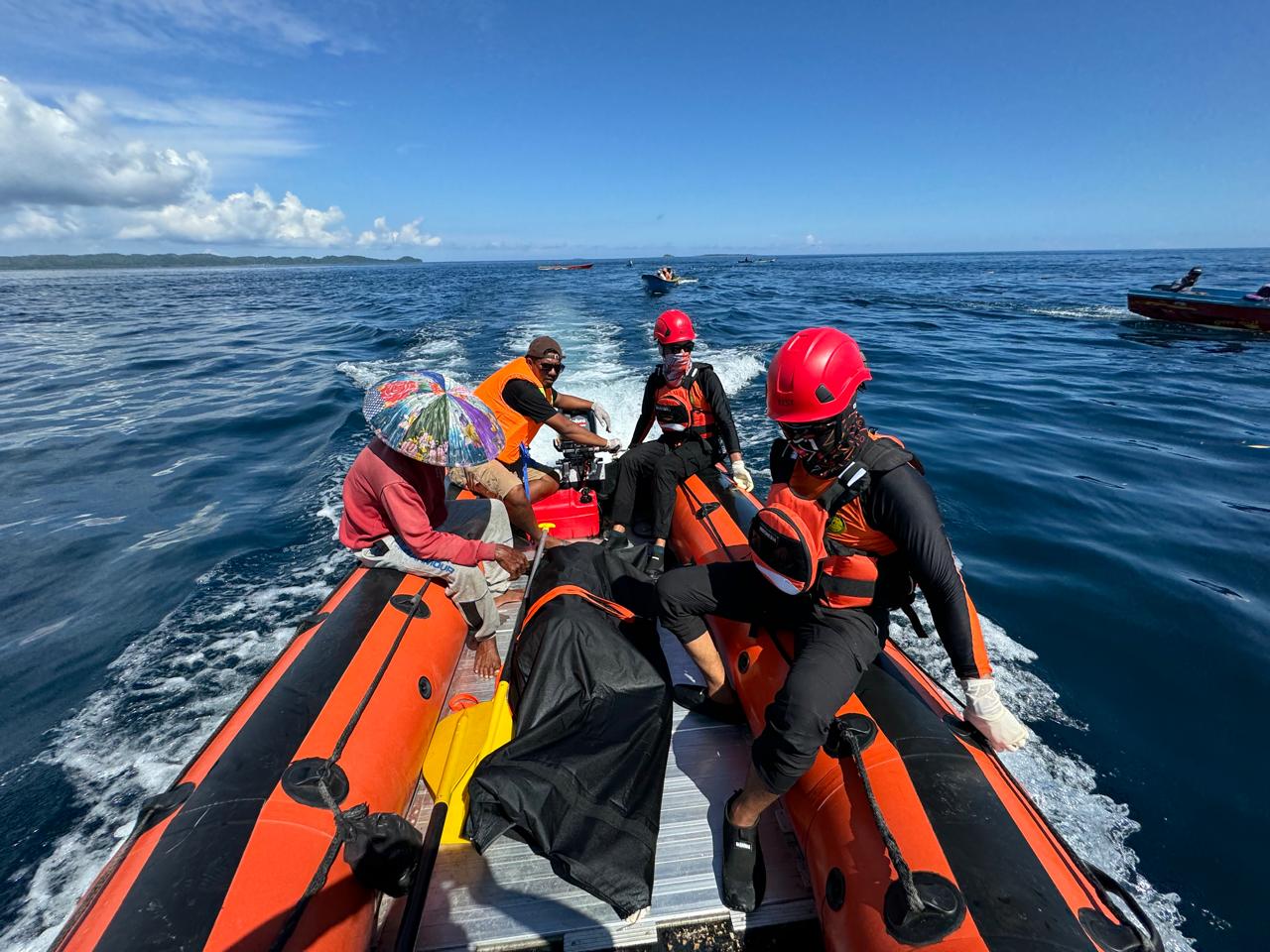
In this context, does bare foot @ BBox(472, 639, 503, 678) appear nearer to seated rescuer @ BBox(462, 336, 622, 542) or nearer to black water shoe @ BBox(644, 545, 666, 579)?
seated rescuer @ BBox(462, 336, 622, 542)

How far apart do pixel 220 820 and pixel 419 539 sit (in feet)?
4.52

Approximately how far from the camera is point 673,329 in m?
4.41

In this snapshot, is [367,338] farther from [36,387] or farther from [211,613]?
[211,613]

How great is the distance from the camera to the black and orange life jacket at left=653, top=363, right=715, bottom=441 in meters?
4.46

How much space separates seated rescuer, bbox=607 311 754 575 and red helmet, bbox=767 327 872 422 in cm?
237

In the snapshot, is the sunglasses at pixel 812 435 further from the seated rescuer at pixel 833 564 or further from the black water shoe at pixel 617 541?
the black water shoe at pixel 617 541

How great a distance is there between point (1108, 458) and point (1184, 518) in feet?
5.32

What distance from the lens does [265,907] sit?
1.64 metres

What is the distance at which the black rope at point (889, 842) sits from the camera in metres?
1.58

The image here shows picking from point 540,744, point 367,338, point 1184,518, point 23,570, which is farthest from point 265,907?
point 367,338

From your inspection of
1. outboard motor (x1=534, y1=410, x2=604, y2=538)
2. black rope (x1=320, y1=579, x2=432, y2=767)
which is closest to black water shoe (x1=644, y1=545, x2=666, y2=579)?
outboard motor (x1=534, y1=410, x2=604, y2=538)

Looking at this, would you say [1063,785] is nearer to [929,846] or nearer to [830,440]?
[929,846]

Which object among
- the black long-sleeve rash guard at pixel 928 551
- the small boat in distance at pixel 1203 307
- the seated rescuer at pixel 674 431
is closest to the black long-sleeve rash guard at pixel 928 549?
the black long-sleeve rash guard at pixel 928 551

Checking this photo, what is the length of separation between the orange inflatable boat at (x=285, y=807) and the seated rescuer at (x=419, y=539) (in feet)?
1.32
